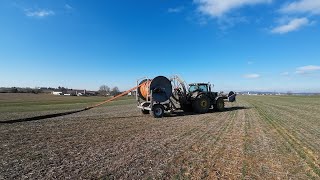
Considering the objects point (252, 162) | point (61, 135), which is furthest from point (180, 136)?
point (61, 135)

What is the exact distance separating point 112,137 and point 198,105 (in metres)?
11.7

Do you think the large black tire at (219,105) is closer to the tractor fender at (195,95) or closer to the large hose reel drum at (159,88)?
the tractor fender at (195,95)

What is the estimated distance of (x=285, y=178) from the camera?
256 inches

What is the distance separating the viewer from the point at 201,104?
22203mm

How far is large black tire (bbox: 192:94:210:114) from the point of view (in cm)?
2205

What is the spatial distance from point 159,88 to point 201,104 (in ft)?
14.1

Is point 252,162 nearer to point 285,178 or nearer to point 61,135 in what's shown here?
point 285,178

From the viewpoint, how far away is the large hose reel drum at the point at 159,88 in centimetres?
1964

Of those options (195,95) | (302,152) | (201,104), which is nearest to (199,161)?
(302,152)

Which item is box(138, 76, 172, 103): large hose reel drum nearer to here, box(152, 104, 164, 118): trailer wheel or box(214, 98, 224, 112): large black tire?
box(152, 104, 164, 118): trailer wheel

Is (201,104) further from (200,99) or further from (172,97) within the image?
(172,97)

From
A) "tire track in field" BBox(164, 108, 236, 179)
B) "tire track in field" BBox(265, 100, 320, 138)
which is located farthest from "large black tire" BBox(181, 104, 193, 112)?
"tire track in field" BBox(164, 108, 236, 179)

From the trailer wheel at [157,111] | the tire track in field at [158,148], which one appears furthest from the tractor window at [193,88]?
the tire track in field at [158,148]

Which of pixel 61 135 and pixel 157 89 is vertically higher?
pixel 157 89
